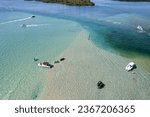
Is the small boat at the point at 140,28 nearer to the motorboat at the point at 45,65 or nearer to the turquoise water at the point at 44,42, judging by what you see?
the turquoise water at the point at 44,42

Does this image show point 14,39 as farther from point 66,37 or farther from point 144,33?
point 144,33

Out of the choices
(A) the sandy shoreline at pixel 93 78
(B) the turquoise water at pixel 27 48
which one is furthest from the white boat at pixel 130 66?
(B) the turquoise water at pixel 27 48

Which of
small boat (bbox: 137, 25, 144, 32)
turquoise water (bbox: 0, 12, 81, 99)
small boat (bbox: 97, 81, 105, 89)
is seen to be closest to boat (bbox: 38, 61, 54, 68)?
turquoise water (bbox: 0, 12, 81, 99)

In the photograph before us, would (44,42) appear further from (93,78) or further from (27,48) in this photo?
(93,78)

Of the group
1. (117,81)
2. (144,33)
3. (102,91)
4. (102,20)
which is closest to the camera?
(102,91)

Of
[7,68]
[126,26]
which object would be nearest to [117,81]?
[7,68]

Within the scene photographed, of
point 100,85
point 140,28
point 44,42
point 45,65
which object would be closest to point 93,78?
point 100,85
